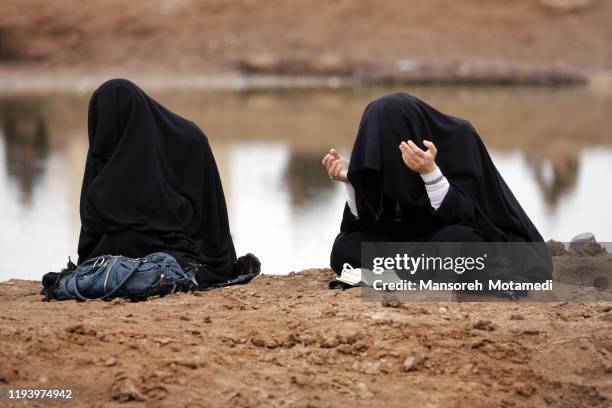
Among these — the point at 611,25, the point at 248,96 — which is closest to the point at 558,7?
the point at 611,25

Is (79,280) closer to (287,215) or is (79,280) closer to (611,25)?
(287,215)

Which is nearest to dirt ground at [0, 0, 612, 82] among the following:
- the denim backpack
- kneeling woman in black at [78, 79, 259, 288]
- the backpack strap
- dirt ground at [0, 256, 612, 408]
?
Answer: kneeling woman in black at [78, 79, 259, 288]

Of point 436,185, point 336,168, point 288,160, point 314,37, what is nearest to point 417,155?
point 436,185

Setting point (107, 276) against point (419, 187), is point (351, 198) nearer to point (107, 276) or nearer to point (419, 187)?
point (419, 187)

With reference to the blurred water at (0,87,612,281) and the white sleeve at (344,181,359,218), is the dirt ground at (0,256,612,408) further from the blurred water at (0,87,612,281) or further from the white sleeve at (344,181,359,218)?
the blurred water at (0,87,612,281)

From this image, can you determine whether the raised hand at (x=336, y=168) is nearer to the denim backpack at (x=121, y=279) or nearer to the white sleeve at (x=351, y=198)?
the white sleeve at (x=351, y=198)

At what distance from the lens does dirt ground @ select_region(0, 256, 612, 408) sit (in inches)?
146

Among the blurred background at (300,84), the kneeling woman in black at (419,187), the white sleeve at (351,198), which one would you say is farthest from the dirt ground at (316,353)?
the blurred background at (300,84)

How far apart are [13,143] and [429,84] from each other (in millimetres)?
9141

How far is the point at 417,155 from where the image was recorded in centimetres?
459

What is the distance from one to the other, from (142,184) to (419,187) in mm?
1307

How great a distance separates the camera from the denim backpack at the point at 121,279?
486 centimetres

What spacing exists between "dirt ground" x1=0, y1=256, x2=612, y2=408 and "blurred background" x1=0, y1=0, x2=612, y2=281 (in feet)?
14.7

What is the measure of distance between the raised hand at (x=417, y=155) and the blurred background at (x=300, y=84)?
4343 millimetres
